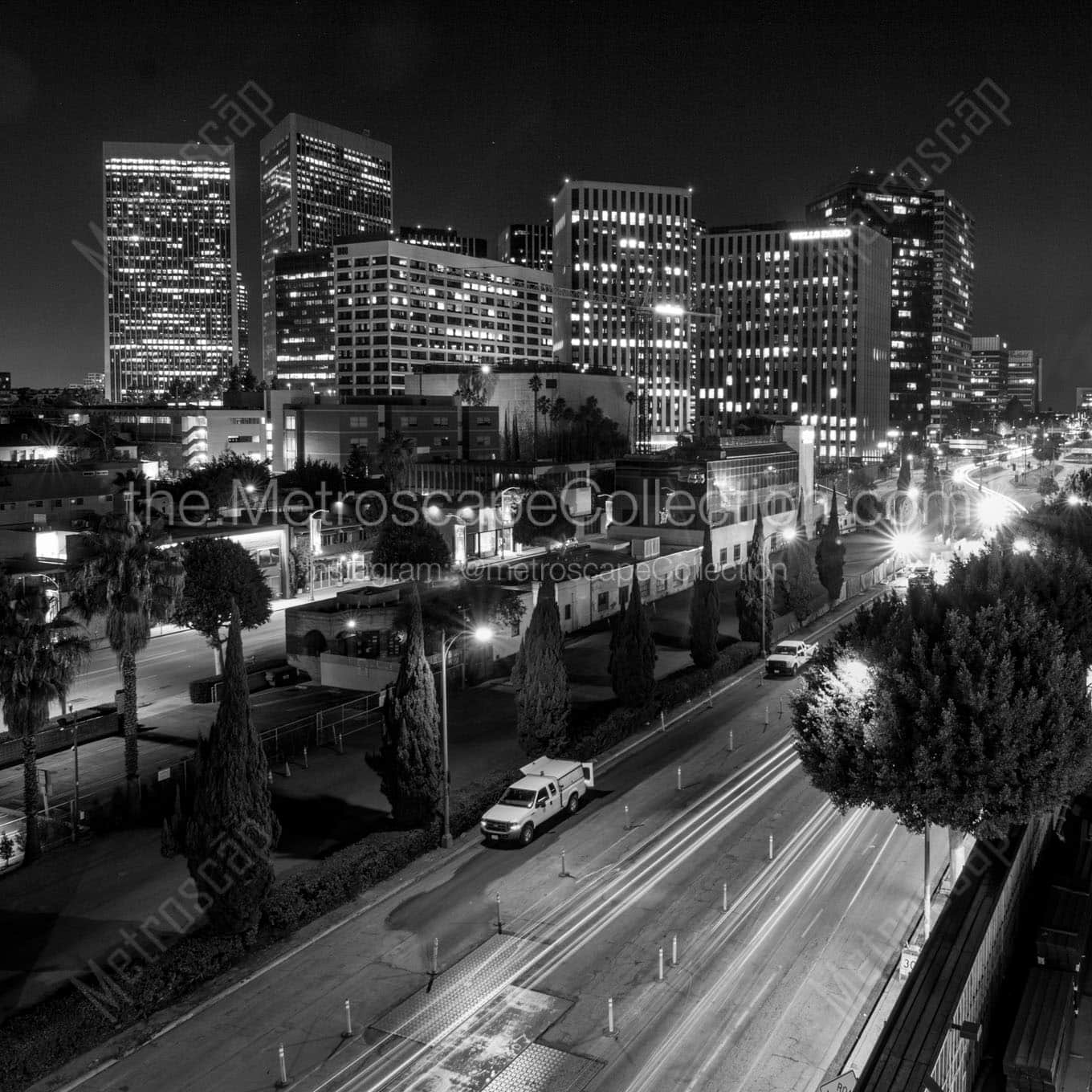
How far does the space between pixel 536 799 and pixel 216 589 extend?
899 inches

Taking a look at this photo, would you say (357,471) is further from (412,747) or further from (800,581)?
(412,747)

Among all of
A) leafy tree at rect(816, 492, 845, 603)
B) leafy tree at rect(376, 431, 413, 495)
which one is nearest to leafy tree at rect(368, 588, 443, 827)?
leafy tree at rect(816, 492, 845, 603)

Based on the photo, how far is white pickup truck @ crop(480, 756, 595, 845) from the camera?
938 inches

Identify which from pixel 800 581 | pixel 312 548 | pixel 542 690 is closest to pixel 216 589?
pixel 542 690

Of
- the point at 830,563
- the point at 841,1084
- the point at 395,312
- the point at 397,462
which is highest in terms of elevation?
the point at 395,312

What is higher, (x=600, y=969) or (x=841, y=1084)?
(x=841, y=1084)

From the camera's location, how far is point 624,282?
7805 inches

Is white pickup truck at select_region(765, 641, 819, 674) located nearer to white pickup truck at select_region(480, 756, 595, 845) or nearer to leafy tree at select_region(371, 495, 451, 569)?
white pickup truck at select_region(480, 756, 595, 845)

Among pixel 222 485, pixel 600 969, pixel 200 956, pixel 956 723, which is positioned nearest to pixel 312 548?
pixel 222 485

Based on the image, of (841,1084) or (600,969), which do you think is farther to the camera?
(600,969)

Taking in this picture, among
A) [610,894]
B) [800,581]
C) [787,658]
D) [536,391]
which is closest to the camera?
[610,894]

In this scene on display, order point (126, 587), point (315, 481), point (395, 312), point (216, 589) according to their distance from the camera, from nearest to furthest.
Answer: point (126, 587) → point (216, 589) → point (315, 481) → point (395, 312)

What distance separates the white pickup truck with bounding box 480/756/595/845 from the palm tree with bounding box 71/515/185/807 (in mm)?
9775

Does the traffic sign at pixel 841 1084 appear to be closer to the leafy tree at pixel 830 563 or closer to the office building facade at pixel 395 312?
the leafy tree at pixel 830 563
